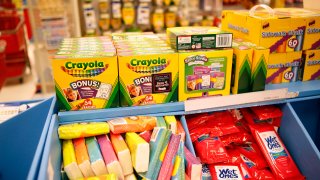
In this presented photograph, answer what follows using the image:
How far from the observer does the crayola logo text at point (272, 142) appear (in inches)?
66.6

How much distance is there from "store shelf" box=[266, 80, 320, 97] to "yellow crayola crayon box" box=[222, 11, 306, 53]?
21 centimetres

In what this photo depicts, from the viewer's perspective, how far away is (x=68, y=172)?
50.3 inches

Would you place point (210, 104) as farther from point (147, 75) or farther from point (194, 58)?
point (147, 75)

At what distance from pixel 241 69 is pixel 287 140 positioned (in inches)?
21.5

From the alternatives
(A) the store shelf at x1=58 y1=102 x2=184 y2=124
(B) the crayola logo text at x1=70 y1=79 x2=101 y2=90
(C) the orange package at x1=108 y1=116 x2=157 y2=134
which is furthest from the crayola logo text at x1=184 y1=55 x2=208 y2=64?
(B) the crayola logo text at x1=70 y1=79 x2=101 y2=90

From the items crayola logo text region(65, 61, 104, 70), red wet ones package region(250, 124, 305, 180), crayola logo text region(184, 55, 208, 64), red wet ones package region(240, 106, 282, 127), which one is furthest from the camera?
red wet ones package region(240, 106, 282, 127)

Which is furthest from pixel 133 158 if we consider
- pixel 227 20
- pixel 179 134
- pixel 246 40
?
pixel 227 20

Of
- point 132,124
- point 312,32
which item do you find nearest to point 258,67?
point 312,32

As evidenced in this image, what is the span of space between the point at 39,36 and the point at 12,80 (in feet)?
5.90

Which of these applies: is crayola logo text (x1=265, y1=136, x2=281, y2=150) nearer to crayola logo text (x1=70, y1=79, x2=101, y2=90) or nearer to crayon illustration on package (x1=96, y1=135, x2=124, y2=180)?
crayon illustration on package (x1=96, y1=135, x2=124, y2=180)

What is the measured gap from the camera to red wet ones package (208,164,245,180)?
1.54 metres

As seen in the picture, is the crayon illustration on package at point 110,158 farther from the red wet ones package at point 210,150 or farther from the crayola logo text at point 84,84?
the red wet ones package at point 210,150

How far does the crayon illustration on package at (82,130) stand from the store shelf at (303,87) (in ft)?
3.19

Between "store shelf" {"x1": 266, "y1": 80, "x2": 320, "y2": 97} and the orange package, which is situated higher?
"store shelf" {"x1": 266, "y1": 80, "x2": 320, "y2": 97}
